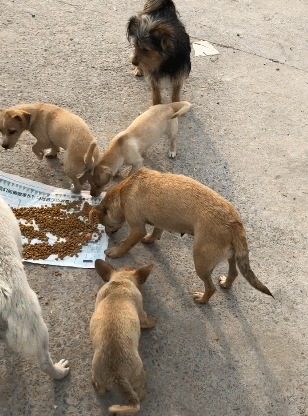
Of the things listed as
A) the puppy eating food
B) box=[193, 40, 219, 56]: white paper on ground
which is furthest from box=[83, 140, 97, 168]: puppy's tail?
box=[193, 40, 219, 56]: white paper on ground

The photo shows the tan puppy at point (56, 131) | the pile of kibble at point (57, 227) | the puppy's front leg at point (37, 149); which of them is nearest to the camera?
the pile of kibble at point (57, 227)

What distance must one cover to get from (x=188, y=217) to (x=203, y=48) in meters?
3.18

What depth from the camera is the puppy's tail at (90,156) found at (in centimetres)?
311

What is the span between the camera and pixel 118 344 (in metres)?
2.27

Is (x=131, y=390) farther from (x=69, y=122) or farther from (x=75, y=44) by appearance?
(x=75, y=44)

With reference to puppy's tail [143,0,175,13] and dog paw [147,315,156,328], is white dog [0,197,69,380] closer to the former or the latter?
dog paw [147,315,156,328]

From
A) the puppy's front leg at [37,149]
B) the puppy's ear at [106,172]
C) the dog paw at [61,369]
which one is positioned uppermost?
the puppy's ear at [106,172]

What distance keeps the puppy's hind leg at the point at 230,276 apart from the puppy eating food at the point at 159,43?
1.94m

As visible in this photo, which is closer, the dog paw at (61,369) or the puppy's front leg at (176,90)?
the dog paw at (61,369)

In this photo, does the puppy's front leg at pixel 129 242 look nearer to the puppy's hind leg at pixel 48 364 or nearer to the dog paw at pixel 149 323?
the dog paw at pixel 149 323

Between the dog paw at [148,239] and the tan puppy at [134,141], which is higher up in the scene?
the tan puppy at [134,141]

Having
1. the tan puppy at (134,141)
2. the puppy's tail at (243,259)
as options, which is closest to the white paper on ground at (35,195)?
the tan puppy at (134,141)

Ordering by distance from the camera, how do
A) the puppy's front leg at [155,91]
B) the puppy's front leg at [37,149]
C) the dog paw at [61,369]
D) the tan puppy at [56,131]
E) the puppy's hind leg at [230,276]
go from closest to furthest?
the dog paw at [61,369] < the puppy's hind leg at [230,276] < the tan puppy at [56,131] < the puppy's front leg at [37,149] < the puppy's front leg at [155,91]

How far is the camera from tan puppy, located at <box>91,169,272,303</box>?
2.59 metres
